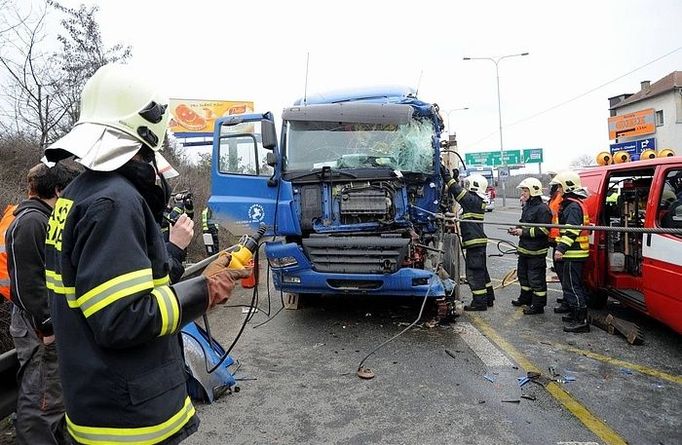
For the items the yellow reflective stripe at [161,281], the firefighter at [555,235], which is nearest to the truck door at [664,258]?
the firefighter at [555,235]

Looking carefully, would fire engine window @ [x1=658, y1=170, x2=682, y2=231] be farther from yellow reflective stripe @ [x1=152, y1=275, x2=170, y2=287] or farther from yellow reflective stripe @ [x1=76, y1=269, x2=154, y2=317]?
yellow reflective stripe @ [x1=76, y1=269, x2=154, y2=317]

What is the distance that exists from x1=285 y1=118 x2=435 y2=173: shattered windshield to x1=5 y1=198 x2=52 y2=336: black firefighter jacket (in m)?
3.56

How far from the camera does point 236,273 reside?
71.9 inches

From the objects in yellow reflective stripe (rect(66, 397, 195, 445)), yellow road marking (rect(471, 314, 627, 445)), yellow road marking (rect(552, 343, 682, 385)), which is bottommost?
yellow road marking (rect(552, 343, 682, 385))

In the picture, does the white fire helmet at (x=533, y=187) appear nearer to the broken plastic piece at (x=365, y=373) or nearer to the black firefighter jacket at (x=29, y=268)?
the broken plastic piece at (x=365, y=373)

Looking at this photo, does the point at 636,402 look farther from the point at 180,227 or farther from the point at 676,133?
the point at 676,133

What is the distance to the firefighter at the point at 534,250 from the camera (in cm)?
625

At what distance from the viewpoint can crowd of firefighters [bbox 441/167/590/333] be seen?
5.66 metres

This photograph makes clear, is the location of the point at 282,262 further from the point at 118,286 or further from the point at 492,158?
the point at 492,158

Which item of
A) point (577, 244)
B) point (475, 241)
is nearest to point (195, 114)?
point (475, 241)

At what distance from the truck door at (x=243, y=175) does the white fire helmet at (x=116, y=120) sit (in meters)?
3.92

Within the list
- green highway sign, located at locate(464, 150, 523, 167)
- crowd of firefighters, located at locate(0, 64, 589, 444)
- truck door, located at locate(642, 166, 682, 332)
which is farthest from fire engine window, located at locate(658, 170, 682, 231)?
green highway sign, located at locate(464, 150, 523, 167)

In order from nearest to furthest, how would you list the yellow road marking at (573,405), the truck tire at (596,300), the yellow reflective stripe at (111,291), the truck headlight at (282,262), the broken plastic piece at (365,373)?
the yellow reflective stripe at (111,291) → the yellow road marking at (573,405) → the broken plastic piece at (365,373) → the truck headlight at (282,262) → the truck tire at (596,300)

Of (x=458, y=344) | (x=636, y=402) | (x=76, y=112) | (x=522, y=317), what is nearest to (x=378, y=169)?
(x=458, y=344)
